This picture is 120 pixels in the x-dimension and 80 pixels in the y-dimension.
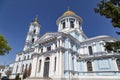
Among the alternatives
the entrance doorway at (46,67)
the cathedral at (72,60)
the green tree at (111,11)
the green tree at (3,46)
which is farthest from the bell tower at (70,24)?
the green tree at (111,11)

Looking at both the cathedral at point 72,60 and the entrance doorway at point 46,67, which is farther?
the entrance doorway at point 46,67

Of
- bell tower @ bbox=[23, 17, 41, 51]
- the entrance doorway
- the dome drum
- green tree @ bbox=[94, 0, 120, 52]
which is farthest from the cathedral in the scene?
bell tower @ bbox=[23, 17, 41, 51]

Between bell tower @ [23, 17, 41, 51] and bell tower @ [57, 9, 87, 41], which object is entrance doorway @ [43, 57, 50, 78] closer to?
bell tower @ [57, 9, 87, 41]

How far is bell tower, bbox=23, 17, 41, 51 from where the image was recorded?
42.2 meters

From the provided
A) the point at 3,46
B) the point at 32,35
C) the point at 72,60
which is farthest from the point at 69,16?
the point at 3,46

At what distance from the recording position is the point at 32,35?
45719 millimetres

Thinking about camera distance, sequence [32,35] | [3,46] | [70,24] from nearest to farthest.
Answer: [3,46], [70,24], [32,35]

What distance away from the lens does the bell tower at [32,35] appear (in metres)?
42.2

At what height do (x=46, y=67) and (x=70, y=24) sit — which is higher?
(x=70, y=24)

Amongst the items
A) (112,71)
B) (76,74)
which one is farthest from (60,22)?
(112,71)

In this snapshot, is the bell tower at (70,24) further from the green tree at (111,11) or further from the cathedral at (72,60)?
the green tree at (111,11)

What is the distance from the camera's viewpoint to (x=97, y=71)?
20922mm

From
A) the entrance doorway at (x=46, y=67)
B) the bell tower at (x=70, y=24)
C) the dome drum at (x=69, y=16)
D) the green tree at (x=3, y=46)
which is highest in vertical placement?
the dome drum at (x=69, y=16)

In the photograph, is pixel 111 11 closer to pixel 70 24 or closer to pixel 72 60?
pixel 72 60
